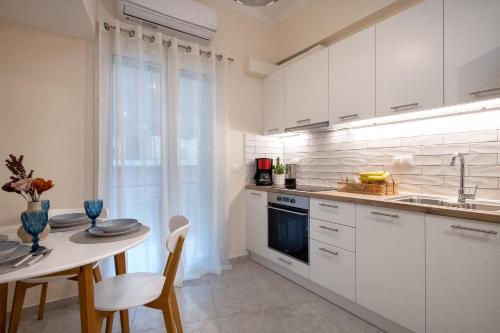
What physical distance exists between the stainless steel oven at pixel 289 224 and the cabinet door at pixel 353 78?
843mm

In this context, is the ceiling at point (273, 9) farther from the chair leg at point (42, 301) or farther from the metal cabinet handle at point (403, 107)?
the chair leg at point (42, 301)

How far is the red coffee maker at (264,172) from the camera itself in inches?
117

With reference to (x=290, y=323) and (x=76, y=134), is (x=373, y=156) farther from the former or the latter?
(x=76, y=134)

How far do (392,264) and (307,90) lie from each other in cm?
173

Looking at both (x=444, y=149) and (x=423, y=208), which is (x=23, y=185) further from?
(x=444, y=149)

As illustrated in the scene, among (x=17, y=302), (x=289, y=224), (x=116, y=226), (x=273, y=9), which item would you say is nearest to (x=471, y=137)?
(x=289, y=224)

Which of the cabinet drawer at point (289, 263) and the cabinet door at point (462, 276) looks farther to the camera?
the cabinet drawer at point (289, 263)

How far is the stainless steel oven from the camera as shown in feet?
Answer: 7.36

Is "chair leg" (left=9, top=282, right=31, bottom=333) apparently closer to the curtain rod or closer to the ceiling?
the curtain rod

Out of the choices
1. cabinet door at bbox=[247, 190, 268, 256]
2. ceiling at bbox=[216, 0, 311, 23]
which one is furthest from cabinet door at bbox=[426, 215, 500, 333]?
ceiling at bbox=[216, 0, 311, 23]

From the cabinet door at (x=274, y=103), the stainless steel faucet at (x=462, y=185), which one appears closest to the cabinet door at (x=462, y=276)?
the stainless steel faucet at (x=462, y=185)

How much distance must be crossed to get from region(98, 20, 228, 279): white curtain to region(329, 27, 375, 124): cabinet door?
1155mm

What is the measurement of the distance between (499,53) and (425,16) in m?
0.52

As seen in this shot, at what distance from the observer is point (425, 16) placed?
1671 mm
